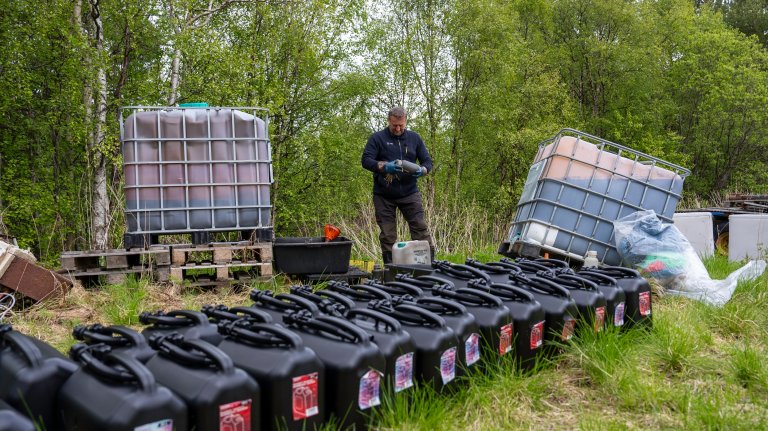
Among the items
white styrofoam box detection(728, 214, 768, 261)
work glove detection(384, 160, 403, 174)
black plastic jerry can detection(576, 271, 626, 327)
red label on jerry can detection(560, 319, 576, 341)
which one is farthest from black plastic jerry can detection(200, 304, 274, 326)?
white styrofoam box detection(728, 214, 768, 261)

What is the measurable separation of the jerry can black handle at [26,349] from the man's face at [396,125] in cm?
492

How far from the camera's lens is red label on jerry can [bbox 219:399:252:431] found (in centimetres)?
200

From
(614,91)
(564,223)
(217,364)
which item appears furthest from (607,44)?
(217,364)

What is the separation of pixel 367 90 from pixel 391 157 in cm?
1036

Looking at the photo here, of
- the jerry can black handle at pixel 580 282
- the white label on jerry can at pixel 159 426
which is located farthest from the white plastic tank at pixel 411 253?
the white label on jerry can at pixel 159 426

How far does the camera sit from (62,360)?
218 centimetres

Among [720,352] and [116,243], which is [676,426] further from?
[116,243]

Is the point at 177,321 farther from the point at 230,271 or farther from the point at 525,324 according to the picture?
the point at 230,271

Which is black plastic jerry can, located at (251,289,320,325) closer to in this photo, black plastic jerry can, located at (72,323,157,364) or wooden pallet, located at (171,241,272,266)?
black plastic jerry can, located at (72,323,157,364)

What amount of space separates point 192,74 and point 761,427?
1132cm

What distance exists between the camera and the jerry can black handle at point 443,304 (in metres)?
2.97

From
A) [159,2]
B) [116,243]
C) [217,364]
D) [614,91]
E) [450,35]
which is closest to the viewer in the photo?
[217,364]

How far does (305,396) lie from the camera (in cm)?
221

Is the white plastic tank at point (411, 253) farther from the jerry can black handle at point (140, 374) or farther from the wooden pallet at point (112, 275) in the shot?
the jerry can black handle at point (140, 374)
